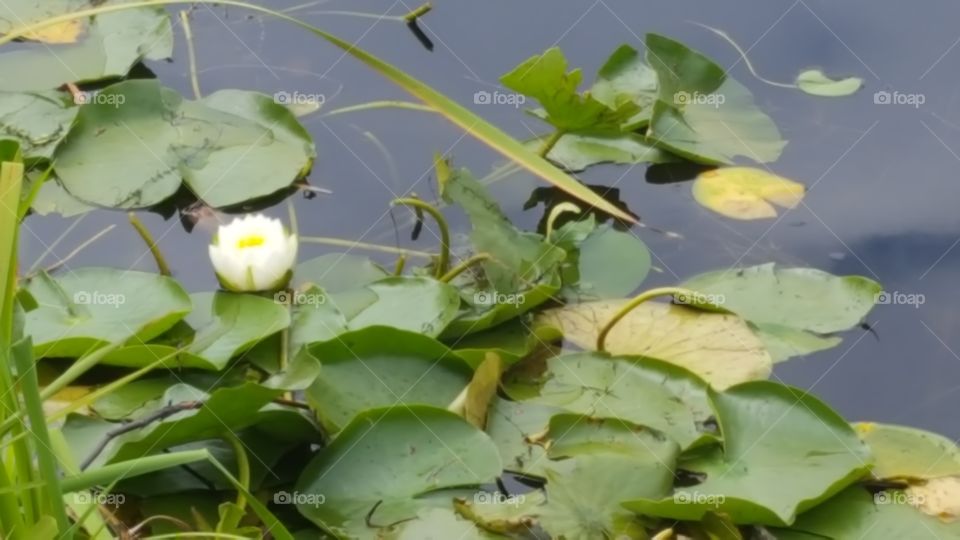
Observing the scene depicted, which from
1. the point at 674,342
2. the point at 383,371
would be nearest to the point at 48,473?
the point at 383,371

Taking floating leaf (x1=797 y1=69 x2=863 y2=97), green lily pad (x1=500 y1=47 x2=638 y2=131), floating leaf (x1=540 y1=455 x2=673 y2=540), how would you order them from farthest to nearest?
floating leaf (x1=797 y1=69 x2=863 y2=97)
green lily pad (x1=500 y1=47 x2=638 y2=131)
floating leaf (x1=540 y1=455 x2=673 y2=540)

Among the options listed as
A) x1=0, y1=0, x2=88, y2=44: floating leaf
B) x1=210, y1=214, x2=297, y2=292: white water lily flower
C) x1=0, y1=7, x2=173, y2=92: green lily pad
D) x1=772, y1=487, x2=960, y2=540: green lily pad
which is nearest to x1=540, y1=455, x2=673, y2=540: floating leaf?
x1=772, y1=487, x2=960, y2=540: green lily pad

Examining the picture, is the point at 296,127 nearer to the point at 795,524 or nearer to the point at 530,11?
the point at 530,11

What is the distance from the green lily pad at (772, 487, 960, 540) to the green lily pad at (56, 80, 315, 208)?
0.88 meters

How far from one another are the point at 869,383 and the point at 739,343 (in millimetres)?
162

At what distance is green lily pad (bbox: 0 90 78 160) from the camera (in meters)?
1.78

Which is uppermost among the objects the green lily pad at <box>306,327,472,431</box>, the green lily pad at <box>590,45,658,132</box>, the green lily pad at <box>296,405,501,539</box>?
the green lily pad at <box>590,45,658,132</box>

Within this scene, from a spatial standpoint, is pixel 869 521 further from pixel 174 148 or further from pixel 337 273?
pixel 174 148

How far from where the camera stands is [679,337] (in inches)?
61.3

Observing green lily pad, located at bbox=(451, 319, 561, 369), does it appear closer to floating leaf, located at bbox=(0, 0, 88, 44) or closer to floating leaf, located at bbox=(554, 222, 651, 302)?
floating leaf, located at bbox=(554, 222, 651, 302)

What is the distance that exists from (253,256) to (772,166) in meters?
0.79

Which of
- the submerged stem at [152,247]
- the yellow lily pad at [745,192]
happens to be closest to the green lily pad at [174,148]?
the submerged stem at [152,247]

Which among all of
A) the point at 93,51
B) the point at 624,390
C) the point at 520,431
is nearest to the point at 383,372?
the point at 520,431

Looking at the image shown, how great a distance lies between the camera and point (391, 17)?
Answer: 6.95 ft
